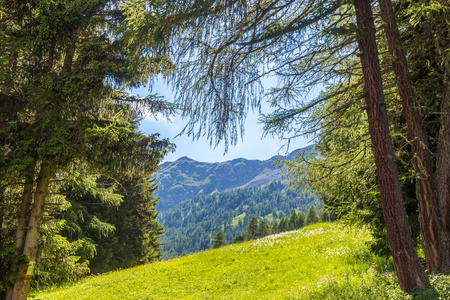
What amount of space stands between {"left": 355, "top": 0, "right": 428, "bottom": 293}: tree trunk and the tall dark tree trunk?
0.86 m

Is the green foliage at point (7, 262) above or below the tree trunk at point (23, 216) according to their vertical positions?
below

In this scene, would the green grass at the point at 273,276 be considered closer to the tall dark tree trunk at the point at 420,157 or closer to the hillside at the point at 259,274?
the hillside at the point at 259,274

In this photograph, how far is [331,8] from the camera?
5273mm

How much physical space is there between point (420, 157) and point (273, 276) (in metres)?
6.54

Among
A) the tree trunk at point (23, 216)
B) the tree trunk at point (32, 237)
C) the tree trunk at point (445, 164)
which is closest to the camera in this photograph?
the tree trunk at point (445, 164)

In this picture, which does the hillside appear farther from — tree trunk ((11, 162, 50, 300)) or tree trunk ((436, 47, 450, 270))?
tree trunk ((11, 162, 50, 300))

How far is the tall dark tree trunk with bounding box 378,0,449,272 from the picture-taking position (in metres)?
5.99

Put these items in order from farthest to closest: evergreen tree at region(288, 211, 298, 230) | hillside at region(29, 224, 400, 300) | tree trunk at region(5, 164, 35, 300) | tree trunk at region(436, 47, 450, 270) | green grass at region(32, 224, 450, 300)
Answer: evergreen tree at region(288, 211, 298, 230) < hillside at region(29, 224, 400, 300) < tree trunk at region(5, 164, 35, 300) < green grass at region(32, 224, 450, 300) < tree trunk at region(436, 47, 450, 270)

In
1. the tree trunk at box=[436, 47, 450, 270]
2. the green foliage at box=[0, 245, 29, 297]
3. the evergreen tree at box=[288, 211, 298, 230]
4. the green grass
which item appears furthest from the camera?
the evergreen tree at box=[288, 211, 298, 230]

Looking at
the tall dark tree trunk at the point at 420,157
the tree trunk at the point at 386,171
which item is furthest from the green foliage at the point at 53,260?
the tall dark tree trunk at the point at 420,157

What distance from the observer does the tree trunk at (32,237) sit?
713 centimetres

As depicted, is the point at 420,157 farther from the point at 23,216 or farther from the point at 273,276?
the point at 23,216

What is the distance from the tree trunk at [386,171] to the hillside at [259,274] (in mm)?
1142

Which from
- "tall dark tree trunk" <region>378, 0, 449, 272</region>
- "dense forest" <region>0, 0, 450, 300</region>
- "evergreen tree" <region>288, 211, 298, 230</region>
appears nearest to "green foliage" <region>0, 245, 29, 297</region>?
"dense forest" <region>0, 0, 450, 300</region>
